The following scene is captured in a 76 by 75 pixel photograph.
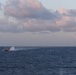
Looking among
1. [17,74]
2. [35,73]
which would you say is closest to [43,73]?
[35,73]

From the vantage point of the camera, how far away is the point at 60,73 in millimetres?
78000

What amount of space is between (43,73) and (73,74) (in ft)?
26.2

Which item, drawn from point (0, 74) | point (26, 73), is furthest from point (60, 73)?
point (0, 74)

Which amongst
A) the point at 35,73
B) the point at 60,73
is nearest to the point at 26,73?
the point at 35,73

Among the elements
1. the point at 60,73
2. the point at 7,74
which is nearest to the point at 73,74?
the point at 60,73

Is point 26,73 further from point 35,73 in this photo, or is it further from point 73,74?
point 73,74

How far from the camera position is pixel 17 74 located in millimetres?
77375

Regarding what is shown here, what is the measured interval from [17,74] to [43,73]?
7030 millimetres

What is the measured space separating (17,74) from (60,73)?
10491 mm

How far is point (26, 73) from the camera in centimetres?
8025

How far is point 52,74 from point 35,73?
498 cm

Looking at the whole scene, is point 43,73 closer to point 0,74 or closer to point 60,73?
point 60,73

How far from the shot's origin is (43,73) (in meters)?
80.4

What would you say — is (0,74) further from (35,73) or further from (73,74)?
(73,74)
